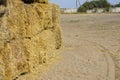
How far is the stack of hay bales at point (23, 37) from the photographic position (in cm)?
882

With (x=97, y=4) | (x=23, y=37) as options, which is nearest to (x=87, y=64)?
(x=23, y=37)

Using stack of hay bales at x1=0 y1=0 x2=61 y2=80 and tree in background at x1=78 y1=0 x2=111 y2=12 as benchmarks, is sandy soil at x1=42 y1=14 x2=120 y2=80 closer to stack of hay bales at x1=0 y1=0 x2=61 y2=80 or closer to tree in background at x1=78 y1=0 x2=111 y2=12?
stack of hay bales at x1=0 y1=0 x2=61 y2=80

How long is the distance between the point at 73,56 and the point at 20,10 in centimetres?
474

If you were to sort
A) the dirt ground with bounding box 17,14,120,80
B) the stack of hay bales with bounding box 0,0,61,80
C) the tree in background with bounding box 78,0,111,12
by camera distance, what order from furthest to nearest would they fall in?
the tree in background with bounding box 78,0,111,12, the dirt ground with bounding box 17,14,120,80, the stack of hay bales with bounding box 0,0,61,80

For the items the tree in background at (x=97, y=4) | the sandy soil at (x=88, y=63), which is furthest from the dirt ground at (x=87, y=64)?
the tree in background at (x=97, y=4)

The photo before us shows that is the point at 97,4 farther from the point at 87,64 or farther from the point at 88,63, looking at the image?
the point at 87,64

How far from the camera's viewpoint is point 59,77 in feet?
33.9

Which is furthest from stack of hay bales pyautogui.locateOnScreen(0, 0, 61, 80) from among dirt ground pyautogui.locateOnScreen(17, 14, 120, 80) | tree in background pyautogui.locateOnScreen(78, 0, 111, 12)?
tree in background pyautogui.locateOnScreen(78, 0, 111, 12)

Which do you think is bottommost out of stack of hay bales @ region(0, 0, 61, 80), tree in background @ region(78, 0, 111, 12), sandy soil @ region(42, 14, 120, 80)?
tree in background @ region(78, 0, 111, 12)

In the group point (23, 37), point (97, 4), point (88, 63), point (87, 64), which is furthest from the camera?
point (97, 4)

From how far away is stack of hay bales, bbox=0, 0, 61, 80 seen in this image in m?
8.82

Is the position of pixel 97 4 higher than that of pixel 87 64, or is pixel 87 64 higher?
pixel 87 64

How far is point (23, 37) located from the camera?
9.84 metres

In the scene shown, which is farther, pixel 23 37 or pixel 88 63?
pixel 88 63
